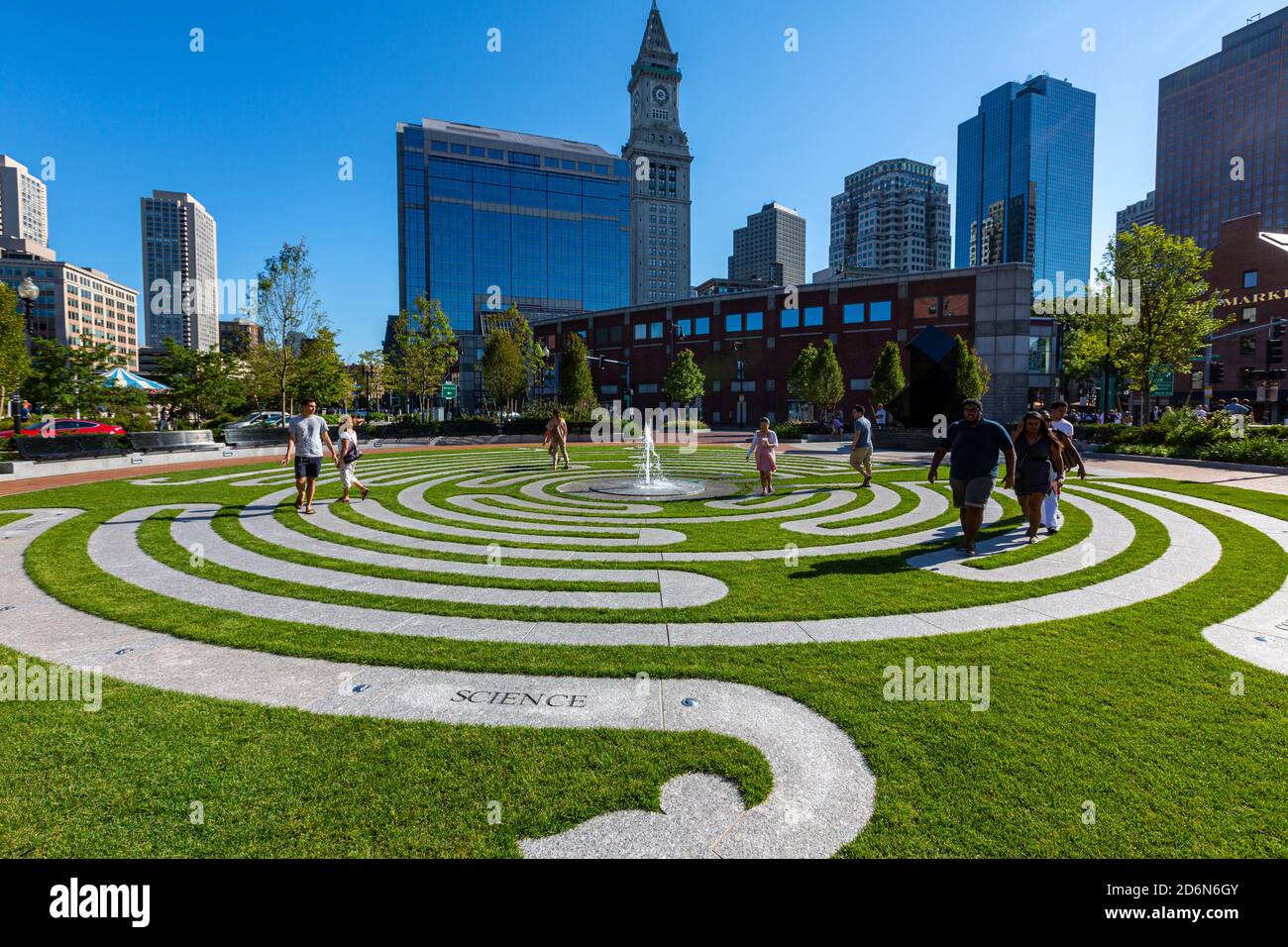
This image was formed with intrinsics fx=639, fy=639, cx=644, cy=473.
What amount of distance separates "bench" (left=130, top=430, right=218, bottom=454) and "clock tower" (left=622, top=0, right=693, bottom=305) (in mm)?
160504

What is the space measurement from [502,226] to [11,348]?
118 metres

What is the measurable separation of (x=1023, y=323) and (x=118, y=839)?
212 feet

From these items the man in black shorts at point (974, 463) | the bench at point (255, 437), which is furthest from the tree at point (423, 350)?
the man in black shorts at point (974, 463)

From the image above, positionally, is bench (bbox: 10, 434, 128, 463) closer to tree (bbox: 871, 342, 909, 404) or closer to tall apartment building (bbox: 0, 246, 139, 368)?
tree (bbox: 871, 342, 909, 404)

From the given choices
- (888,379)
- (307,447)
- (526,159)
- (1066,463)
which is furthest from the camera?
(526,159)

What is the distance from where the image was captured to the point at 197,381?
40.5m

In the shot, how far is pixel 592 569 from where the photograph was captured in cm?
827

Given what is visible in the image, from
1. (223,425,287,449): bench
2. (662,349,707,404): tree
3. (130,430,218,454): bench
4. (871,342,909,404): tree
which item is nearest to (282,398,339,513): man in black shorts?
(130,430,218,454): bench

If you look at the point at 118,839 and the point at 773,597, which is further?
the point at 773,597

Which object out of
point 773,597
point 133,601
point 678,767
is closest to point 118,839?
point 678,767

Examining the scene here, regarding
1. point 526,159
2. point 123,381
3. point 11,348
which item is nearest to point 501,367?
point 123,381

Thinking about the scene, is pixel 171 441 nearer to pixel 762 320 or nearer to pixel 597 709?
pixel 597 709
